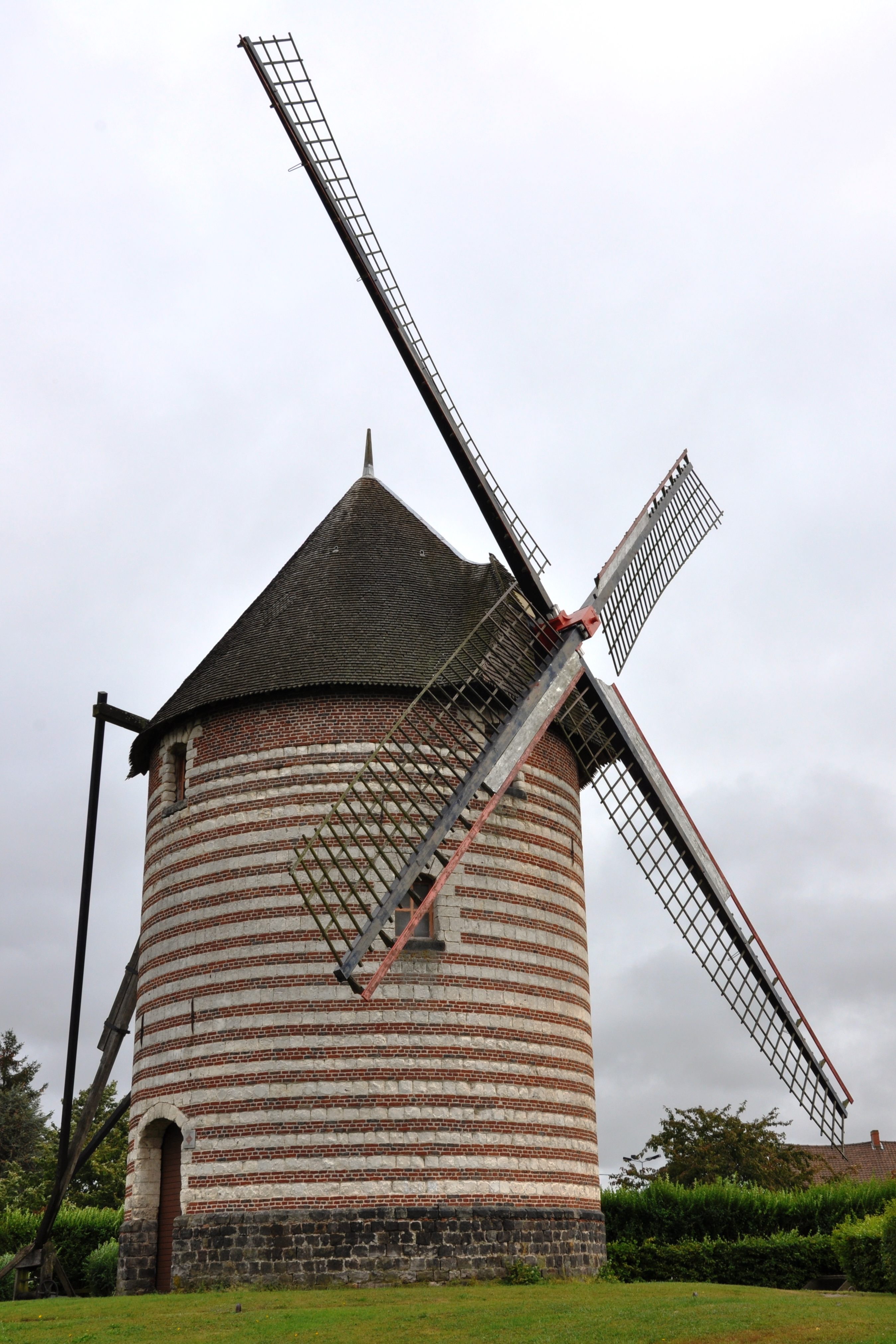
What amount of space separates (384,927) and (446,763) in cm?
226

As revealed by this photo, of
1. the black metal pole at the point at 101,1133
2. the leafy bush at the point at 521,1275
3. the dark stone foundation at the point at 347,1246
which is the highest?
the black metal pole at the point at 101,1133

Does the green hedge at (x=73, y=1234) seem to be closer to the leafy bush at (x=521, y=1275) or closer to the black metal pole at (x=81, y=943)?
the black metal pole at (x=81, y=943)

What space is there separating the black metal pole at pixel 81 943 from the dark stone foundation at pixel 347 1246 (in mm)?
2988

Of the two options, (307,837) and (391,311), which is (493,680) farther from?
(391,311)

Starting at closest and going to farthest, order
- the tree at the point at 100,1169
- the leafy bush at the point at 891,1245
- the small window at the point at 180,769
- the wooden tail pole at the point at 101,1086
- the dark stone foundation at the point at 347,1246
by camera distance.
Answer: the leafy bush at the point at 891,1245, the dark stone foundation at the point at 347,1246, the wooden tail pole at the point at 101,1086, the small window at the point at 180,769, the tree at the point at 100,1169

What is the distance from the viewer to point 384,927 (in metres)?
15.4

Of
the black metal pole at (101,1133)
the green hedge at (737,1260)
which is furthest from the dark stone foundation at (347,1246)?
the green hedge at (737,1260)

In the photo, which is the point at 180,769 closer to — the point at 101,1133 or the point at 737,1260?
the point at 101,1133

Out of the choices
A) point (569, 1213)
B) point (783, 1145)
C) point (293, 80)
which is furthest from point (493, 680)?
point (783, 1145)

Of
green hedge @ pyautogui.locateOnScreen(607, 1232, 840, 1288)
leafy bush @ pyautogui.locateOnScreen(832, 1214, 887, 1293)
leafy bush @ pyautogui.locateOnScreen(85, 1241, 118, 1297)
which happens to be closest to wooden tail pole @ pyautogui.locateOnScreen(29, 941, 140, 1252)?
leafy bush @ pyautogui.locateOnScreen(85, 1241, 118, 1297)

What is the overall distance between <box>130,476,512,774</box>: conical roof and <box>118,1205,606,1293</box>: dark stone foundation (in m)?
6.71

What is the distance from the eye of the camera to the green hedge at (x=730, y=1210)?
2105 cm

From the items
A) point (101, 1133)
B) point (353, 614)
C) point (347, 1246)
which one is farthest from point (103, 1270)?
point (353, 614)

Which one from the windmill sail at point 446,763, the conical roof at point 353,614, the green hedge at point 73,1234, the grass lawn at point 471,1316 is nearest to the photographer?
the grass lawn at point 471,1316
